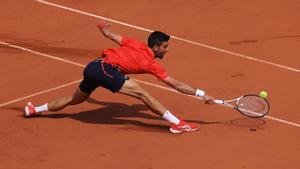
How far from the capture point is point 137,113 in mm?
13555

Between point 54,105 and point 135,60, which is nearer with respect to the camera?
point 135,60

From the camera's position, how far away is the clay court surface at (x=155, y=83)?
1180 centimetres

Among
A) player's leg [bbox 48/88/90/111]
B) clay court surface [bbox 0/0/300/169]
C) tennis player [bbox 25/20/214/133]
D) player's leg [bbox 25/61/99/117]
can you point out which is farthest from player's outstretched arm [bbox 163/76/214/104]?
player's leg [bbox 48/88/90/111]

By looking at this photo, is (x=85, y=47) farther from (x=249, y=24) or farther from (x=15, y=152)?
(x=15, y=152)

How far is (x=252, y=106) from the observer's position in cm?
1284

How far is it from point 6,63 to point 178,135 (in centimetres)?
483

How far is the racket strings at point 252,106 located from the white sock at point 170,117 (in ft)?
3.48

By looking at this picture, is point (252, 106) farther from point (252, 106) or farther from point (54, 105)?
point (54, 105)

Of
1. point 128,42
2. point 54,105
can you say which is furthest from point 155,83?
point 54,105

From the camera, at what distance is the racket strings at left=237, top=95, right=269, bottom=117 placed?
12.8 m

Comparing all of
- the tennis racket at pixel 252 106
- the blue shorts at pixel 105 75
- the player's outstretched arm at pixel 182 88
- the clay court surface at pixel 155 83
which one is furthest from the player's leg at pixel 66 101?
the tennis racket at pixel 252 106

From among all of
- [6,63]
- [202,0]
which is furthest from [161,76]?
[202,0]

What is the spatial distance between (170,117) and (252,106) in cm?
138

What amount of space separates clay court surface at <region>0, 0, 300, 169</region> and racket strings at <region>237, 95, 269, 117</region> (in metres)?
0.25
